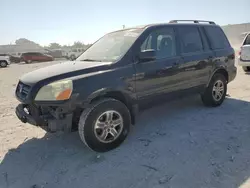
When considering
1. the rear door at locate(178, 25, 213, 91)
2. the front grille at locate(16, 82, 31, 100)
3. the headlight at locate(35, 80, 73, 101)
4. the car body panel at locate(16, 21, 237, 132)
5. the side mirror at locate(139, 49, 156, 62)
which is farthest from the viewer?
the rear door at locate(178, 25, 213, 91)

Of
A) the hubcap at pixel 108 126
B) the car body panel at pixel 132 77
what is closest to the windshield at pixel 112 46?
the car body panel at pixel 132 77

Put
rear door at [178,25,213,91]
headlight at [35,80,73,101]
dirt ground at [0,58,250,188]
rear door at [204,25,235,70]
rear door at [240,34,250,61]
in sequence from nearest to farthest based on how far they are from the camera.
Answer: dirt ground at [0,58,250,188], headlight at [35,80,73,101], rear door at [178,25,213,91], rear door at [204,25,235,70], rear door at [240,34,250,61]

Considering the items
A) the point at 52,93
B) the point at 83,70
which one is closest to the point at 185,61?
the point at 83,70

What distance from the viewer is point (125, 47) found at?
4.12 metres

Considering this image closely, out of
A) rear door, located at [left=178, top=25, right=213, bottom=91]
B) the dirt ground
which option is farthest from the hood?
rear door, located at [left=178, top=25, right=213, bottom=91]

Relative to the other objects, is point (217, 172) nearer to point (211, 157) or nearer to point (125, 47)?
point (211, 157)

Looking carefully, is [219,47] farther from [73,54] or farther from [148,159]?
[73,54]

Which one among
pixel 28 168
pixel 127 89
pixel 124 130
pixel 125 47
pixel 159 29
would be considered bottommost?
pixel 28 168

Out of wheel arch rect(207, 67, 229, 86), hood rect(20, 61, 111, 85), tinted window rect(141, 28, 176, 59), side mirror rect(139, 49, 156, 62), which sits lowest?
wheel arch rect(207, 67, 229, 86)

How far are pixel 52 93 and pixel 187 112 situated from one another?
3137mm

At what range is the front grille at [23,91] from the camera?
3.61 m

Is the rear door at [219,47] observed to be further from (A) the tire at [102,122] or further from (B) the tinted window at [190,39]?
(A) the tire at [102,122]

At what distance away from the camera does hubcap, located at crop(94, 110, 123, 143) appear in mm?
3671

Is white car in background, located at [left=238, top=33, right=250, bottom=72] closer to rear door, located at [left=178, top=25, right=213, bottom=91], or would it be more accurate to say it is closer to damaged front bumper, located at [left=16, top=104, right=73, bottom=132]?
rear door, located at [left=178, top=25, right=213, bottom=91]
